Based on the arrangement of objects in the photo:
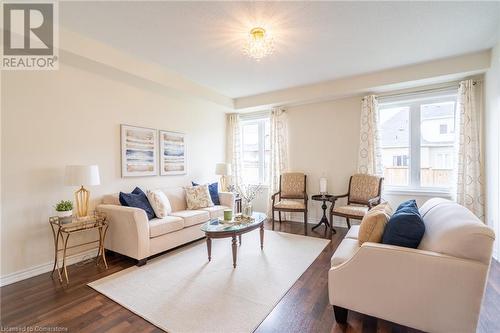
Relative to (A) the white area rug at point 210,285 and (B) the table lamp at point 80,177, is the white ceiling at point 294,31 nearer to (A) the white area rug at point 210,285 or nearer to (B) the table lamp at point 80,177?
(B) the table lamp at point 80,177

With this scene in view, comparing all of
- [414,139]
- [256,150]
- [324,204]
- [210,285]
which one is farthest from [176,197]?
[414,139]

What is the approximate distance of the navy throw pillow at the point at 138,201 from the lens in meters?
3.18

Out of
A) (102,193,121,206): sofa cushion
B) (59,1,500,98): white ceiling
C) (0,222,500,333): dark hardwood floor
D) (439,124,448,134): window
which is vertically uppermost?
(59,1,500,98): white ceiling

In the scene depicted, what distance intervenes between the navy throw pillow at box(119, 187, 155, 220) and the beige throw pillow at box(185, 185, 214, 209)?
0.76 metres

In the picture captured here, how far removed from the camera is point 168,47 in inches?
118

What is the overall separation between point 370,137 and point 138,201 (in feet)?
13.1

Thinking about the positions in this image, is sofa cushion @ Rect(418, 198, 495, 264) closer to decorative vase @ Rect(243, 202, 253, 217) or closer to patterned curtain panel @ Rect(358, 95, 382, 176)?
decorative vase @ Rect(243, 202, 253, 217)

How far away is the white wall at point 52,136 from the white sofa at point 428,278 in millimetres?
3247

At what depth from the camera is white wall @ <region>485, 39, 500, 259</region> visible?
2.92 metres

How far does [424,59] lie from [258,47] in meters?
2.53

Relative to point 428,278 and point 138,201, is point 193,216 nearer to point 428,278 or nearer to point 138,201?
point 138,201

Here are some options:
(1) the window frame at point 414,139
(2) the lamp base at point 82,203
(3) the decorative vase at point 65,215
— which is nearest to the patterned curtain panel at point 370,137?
(1) the window frame at point 414,139

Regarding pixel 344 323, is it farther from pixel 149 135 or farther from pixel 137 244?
pixel 149 135

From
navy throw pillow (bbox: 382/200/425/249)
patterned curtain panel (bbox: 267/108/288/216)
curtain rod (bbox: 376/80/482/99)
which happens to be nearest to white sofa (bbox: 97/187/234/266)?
patterned curtain panel (bbox: 267/108/288/216)
